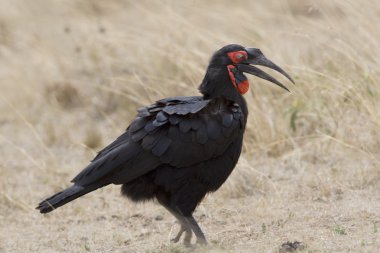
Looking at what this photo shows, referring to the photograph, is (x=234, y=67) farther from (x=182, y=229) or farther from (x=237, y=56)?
(x=182, y=229)

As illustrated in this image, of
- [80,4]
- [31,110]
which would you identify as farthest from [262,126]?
[80,4]

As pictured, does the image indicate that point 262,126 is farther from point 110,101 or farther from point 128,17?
point 128,17

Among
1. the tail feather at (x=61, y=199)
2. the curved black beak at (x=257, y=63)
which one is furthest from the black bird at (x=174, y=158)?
the curved black beak at (x=257, y=63)

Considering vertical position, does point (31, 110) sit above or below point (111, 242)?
below

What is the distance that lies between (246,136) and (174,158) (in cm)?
221

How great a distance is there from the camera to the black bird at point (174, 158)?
5.07 meters

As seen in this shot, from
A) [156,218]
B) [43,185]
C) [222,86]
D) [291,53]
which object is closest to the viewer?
[222,86]

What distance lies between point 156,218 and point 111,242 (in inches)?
22.1

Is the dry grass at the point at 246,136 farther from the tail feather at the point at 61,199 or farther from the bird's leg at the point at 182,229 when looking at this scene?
the tail feather at the point at 61,199

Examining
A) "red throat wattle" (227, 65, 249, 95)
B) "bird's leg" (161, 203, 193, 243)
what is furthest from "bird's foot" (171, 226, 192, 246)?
"red throat wattle" (227, 65, 249, 95)

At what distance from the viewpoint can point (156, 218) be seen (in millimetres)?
6191

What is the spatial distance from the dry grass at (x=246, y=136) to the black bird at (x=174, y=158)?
37 centimetres

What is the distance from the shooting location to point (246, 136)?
23.6ft

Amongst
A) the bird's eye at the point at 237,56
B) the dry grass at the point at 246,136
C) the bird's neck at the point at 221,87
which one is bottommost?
the dry grass at the point at 246,136
